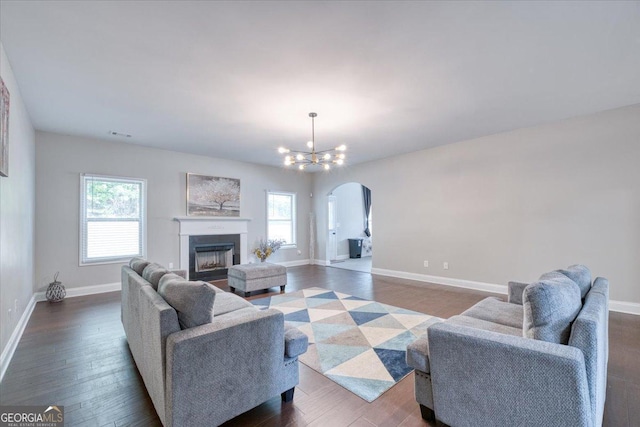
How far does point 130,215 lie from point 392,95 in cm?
524

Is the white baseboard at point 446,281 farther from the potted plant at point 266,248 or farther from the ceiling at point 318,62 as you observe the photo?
the ceiling at point 318,62

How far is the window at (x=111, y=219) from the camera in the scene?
5.05m

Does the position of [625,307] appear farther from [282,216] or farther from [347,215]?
[347,215]

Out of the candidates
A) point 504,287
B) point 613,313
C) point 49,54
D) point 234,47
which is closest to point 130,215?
point 49,54

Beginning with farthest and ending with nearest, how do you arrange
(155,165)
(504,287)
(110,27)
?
(155,165) < (504,287) < (110,27)

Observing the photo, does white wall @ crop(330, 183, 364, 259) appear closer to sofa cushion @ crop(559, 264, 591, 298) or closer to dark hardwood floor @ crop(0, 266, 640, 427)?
dark hardwood floor @ crop(0, 266, 640, 427)

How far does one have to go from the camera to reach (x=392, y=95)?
11.1ft

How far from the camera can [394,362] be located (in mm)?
2574

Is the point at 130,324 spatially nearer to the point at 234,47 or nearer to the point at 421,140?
the point at 234,47

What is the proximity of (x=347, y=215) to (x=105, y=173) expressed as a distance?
23.2 ft

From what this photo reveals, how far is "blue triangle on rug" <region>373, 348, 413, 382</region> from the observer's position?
2396 mm

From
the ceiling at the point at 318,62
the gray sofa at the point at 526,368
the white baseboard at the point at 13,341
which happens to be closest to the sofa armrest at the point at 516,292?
the gray sofa at the point at 526,368

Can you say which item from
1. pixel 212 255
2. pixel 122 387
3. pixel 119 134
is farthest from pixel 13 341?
pixel 212 255
